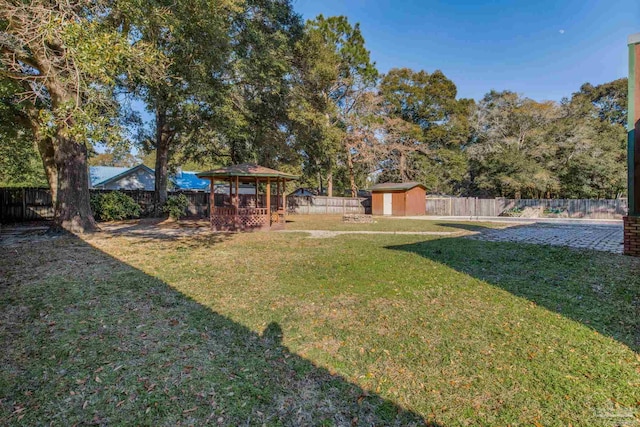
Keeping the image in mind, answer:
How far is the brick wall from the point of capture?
6109 millimetres

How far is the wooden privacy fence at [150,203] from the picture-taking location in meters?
13.8

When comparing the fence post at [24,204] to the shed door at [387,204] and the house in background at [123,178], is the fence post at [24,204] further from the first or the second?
the shed door at [387,204]

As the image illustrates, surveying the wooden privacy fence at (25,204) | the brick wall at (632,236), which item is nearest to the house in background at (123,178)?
the wooden privacy fence at (25,204)

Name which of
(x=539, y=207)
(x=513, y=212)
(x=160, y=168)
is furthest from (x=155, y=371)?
(x=539, y=207)

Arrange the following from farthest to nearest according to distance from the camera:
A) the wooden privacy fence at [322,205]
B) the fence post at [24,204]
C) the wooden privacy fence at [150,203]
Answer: the wooden privacy fence at [322,205], the fence post at [24,204], the wooden privacy fence at [150,203]

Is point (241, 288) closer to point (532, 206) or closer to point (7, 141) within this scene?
point (7, 141)

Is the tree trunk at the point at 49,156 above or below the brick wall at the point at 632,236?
above

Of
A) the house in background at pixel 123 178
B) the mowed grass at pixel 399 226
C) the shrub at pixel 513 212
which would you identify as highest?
the house in background at pixel 123 178

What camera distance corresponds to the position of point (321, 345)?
288 centimetres

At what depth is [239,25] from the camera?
13.1 metres

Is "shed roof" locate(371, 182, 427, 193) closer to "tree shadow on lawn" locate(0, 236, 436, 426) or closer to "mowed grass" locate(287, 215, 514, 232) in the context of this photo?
"mowed grass" locate(287, 215, 514, 232)

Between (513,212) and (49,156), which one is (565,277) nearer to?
(49,156)

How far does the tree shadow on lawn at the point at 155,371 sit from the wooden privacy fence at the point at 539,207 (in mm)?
25171

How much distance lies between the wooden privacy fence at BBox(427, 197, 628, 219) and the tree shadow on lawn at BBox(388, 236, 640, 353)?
741 inches
